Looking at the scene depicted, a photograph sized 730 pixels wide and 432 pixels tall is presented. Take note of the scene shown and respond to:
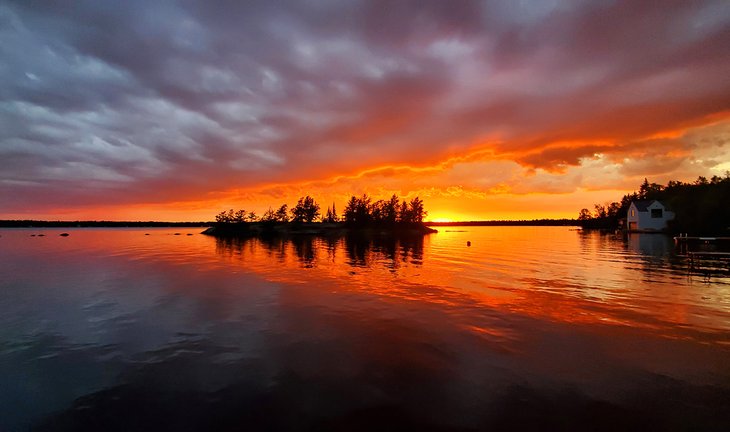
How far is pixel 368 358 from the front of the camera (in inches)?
506

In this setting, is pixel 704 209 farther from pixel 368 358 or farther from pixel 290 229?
pixel 290 229

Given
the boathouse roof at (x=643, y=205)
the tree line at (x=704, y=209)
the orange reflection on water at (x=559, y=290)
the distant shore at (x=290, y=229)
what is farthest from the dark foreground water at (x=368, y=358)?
the distant shore at (x=290, y=229)

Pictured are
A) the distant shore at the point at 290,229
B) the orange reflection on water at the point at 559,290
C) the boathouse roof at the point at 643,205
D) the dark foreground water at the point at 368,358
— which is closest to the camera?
the dark foreground water at the point at 368,358

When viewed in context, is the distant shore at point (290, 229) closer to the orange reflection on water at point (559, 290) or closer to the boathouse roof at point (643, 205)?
the boathouse roof at point (643, 205)

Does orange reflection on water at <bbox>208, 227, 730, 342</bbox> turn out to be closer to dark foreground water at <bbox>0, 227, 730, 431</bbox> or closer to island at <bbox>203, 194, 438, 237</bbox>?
dark foreground water at <bbox>0, 227, 730, 431</bbox>

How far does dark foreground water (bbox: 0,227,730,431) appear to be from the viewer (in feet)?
29.4

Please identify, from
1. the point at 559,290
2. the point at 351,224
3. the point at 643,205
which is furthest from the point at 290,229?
the point at 559,290

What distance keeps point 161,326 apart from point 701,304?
31.6m

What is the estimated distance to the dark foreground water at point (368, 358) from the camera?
8953 mm

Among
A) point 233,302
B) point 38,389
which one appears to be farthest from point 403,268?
point 38,389

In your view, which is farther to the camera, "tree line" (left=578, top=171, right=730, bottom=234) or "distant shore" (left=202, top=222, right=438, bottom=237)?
"distant shore" (left=202, top=222, right=438, bottom=237)

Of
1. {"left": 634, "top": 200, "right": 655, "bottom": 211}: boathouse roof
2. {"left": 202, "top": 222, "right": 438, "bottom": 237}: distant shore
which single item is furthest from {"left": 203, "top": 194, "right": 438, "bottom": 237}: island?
{"left": 634, "top": 200, "right": 655, "bottom": 211}: boathouse roof

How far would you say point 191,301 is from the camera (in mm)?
22641

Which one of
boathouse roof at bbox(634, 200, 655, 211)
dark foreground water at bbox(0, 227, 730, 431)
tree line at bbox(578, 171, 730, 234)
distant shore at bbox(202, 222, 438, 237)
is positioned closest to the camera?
dark foreground water at bbox(0, 227, 730, 431)
